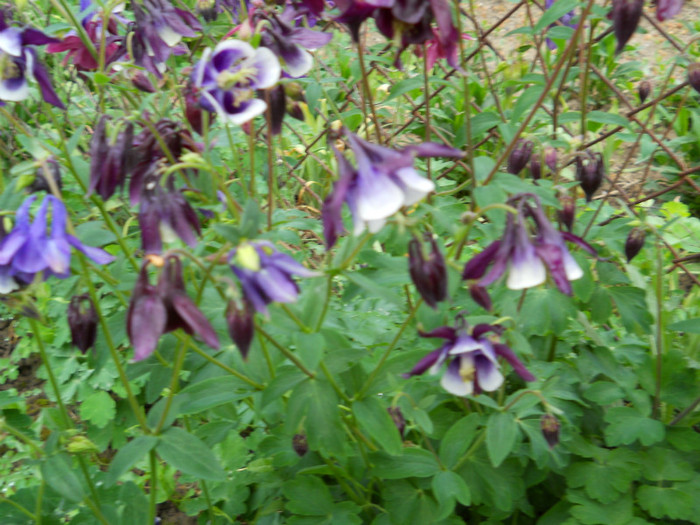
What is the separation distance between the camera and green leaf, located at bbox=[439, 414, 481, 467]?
1632 mm

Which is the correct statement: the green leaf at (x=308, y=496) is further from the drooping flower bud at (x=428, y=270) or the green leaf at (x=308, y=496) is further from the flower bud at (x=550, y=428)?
the drooping flower bud at (x=428, y=270)

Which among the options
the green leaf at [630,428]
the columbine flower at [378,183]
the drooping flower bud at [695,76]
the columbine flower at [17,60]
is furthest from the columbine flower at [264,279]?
the drooping flower bud at [695,76]

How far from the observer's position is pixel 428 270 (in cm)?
112

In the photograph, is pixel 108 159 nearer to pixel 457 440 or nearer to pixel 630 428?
pixel 457 440

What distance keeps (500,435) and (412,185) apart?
0.76 m

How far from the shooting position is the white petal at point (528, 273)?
3.58ft

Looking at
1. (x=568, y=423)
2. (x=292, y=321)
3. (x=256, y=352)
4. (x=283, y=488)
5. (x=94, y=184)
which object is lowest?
(x=283, y=488)

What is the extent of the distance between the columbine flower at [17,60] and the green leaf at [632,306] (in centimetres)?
154

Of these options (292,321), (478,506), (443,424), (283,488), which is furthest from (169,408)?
(478,506)

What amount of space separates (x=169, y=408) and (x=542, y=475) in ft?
3.26

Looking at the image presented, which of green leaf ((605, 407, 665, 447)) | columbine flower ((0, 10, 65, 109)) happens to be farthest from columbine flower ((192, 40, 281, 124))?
green leaf ((605, 407, 665, 447))

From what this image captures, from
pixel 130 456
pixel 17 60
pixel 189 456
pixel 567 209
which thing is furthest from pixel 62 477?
pixel 567 209

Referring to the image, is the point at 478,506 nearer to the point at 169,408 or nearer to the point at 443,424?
the point at 443,424

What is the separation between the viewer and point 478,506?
182 centimetres
